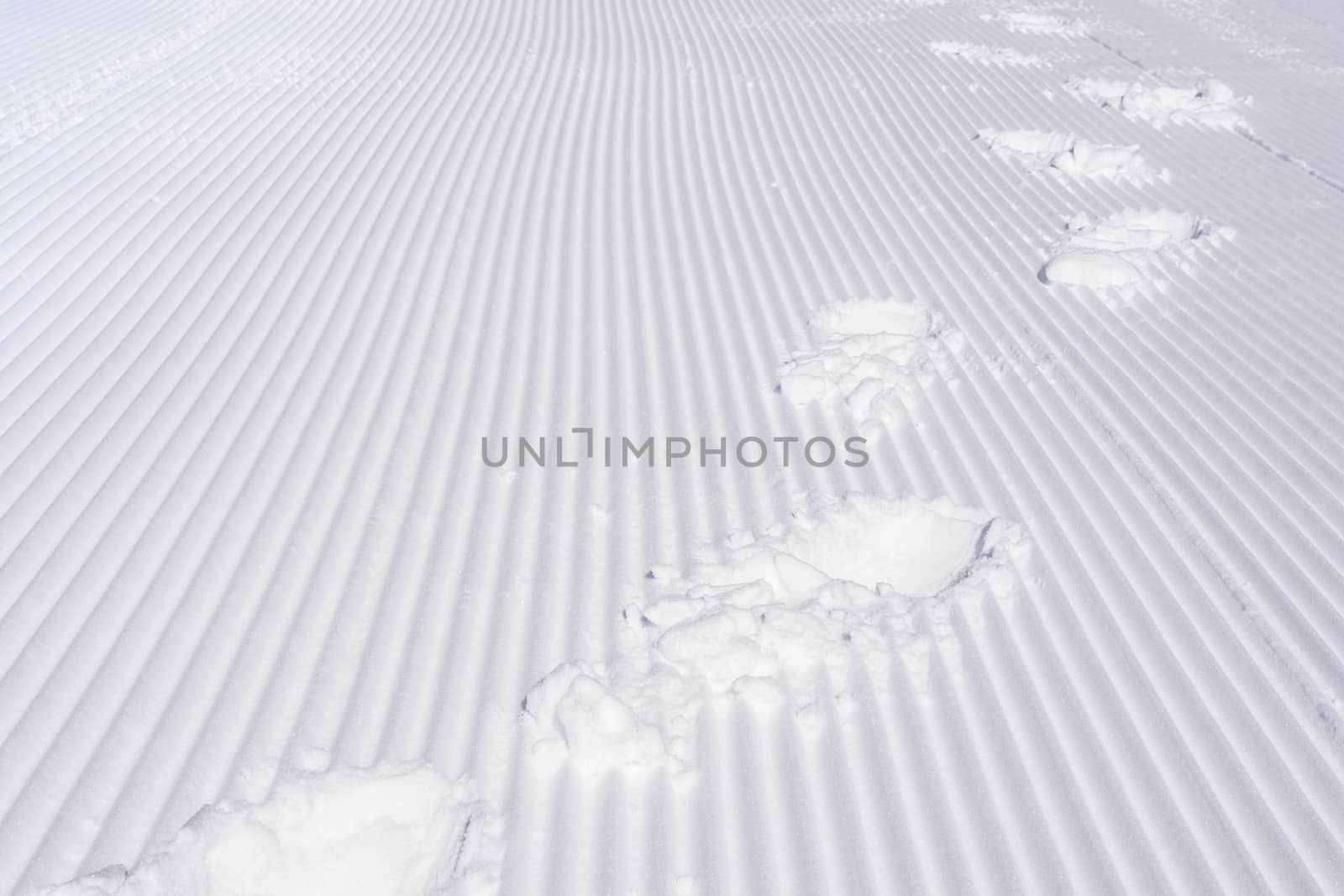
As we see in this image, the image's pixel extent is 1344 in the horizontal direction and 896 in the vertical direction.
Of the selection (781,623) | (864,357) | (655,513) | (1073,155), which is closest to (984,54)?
(1073,155)

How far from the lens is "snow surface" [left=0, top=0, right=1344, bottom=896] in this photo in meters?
1.86

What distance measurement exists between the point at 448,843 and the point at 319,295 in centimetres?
226

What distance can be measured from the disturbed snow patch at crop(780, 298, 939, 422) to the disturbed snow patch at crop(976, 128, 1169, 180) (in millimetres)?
1911

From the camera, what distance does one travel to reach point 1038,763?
6.43 ft

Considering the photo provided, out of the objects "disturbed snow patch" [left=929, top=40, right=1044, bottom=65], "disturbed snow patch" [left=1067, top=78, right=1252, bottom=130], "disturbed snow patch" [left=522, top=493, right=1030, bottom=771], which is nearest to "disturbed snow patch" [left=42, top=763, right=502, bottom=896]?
"disturbed snow patch" [left=522, top=493, right=1030, bottom=771]

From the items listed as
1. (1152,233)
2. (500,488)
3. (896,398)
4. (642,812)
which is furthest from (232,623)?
(1152,233)

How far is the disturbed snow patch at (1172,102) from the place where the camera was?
5.59 metres

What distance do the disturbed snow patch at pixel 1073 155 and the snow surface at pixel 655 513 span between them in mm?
34

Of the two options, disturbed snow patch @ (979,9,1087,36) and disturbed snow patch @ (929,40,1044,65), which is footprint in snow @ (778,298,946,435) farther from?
disturbed snow patch @ (979,9,1087,36)

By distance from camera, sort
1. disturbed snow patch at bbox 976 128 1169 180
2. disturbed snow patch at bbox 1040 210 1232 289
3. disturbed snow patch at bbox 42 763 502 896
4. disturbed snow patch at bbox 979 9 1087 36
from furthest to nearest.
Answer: disturbed snow patch at bbox 979 9 1087 36 → disturbed snow patch at bbox 976 128 1169 180 → disturbed snow patch at bbox 1040 210 1232 289 → disturbed snow patch at bbox 42 763 502 896

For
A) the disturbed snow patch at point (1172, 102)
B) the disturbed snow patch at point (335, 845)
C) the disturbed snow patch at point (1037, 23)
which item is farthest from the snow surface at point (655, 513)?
the disturbed snow patch at point (1037, 23)

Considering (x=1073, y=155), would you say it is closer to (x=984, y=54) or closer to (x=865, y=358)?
(x=984, y=54)

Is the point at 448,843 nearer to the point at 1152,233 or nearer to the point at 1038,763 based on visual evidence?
the point at 1038,763

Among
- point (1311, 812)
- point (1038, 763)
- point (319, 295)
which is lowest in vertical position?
point (1311, 812)
